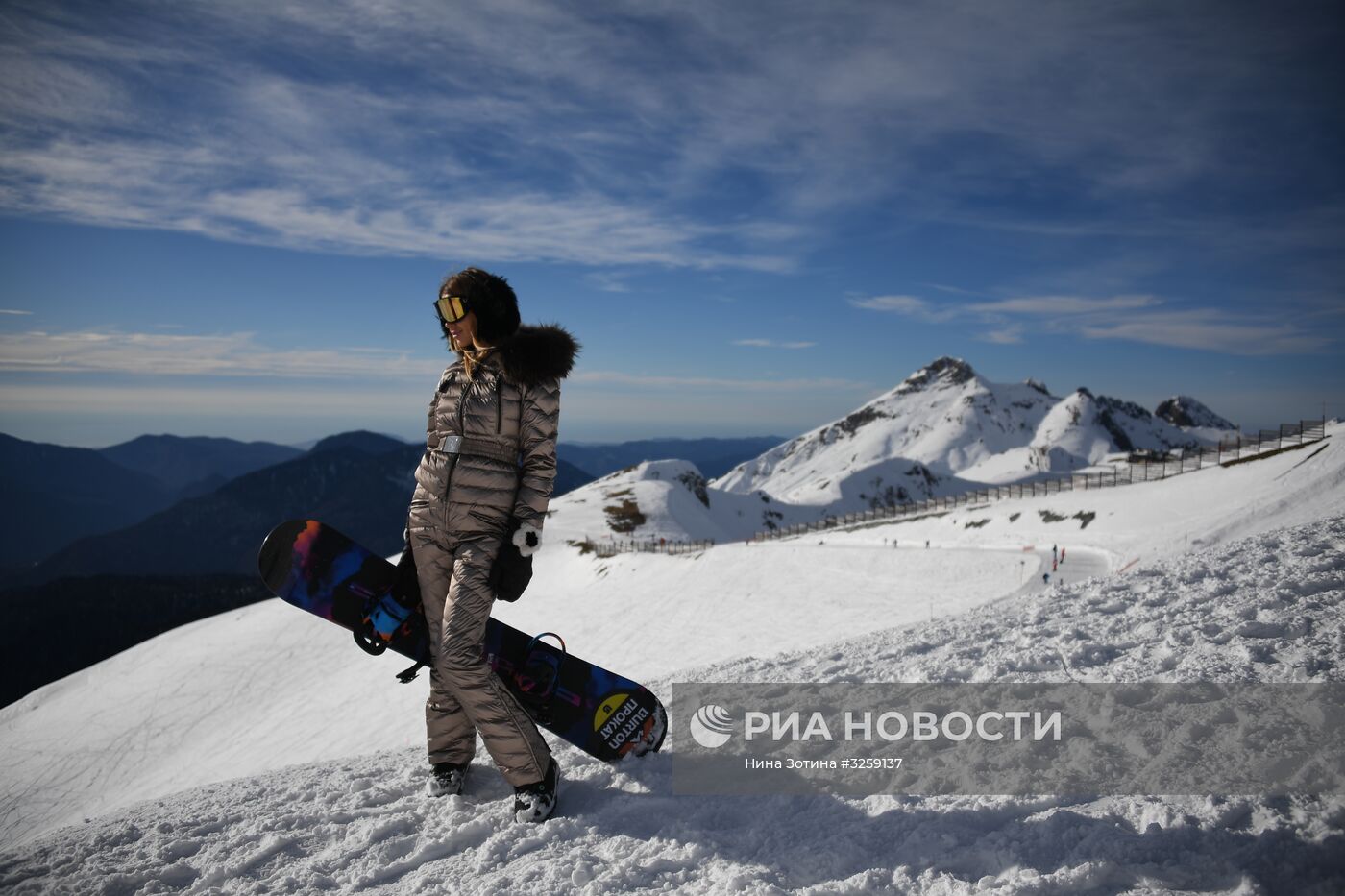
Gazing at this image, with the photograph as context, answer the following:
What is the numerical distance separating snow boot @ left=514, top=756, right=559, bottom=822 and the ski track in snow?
79 millimetres

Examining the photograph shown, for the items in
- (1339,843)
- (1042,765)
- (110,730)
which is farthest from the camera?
(110,730)

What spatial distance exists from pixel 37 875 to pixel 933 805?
530 centimetres

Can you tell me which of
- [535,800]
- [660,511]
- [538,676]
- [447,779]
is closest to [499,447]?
[538,676]

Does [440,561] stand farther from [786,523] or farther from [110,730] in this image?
[786,523]

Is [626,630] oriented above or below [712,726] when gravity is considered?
below

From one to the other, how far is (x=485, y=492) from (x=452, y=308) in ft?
4.30

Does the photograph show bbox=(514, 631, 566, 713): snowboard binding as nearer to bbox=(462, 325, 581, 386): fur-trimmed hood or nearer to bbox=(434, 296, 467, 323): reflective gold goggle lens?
bbox=(462, 325, 581, 386): fur-trimmed hood

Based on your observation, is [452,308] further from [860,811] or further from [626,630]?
[626,630]

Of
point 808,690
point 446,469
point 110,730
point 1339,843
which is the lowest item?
point 110,730

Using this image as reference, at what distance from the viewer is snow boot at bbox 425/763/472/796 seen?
181 inches

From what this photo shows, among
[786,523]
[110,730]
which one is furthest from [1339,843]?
[786,523]

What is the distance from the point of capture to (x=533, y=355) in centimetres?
437

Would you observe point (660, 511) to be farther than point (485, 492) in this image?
Yes

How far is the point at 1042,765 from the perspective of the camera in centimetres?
404
